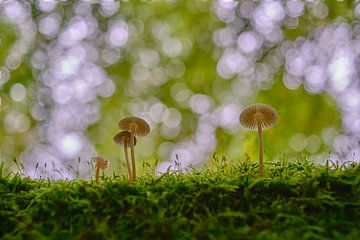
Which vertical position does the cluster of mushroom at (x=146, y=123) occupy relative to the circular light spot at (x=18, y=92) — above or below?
below

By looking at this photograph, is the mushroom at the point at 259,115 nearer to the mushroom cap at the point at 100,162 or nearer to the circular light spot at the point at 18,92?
the mushroom cap at the point at 100,162

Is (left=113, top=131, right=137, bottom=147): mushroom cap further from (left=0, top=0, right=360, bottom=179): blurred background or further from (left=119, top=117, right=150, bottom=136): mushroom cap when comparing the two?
(left=0, top=0, right=360, bottom=179): blurred background


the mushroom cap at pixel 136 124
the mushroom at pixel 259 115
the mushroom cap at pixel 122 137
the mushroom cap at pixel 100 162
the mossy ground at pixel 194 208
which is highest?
the mushroom cap at pixel 136 124

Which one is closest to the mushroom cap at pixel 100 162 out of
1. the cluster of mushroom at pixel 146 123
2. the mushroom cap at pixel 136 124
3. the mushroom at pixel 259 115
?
the cluster of mushroom at pixel 146 123

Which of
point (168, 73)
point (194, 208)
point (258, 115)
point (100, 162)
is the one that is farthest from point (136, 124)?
point (168, 73)

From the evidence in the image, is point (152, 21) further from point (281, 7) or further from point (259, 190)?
point (259, 190)

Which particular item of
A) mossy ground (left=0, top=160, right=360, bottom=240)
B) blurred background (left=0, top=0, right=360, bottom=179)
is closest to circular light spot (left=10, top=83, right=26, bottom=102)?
blurred background (left=0, top=0, right=360, bottom=179)
